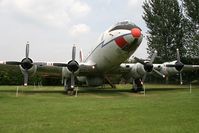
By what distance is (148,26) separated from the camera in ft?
200

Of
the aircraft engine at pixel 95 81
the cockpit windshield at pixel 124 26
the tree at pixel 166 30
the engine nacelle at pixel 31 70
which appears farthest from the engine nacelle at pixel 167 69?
the tree at pixel 166 30

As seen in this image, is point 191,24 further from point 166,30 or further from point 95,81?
point 95,81

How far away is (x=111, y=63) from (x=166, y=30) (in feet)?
97.4

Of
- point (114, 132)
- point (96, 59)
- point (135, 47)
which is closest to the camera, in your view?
point (114, 132)

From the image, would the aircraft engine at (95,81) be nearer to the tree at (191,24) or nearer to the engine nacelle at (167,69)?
the engine nacelle at (167,69)

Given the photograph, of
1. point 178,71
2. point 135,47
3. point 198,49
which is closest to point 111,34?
point 135,47

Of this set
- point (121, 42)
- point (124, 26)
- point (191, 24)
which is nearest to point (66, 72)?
point (121, 42)

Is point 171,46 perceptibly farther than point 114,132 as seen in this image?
Yes

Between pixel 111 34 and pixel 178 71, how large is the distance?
9.42m

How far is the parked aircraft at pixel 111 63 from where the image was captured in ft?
90.7

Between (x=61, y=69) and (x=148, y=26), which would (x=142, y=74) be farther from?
(x=148, y=26)

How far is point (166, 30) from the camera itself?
5775cm

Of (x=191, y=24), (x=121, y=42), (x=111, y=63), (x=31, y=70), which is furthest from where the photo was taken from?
(x=191, y=24)

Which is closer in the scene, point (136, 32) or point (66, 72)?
point (136, 32)
